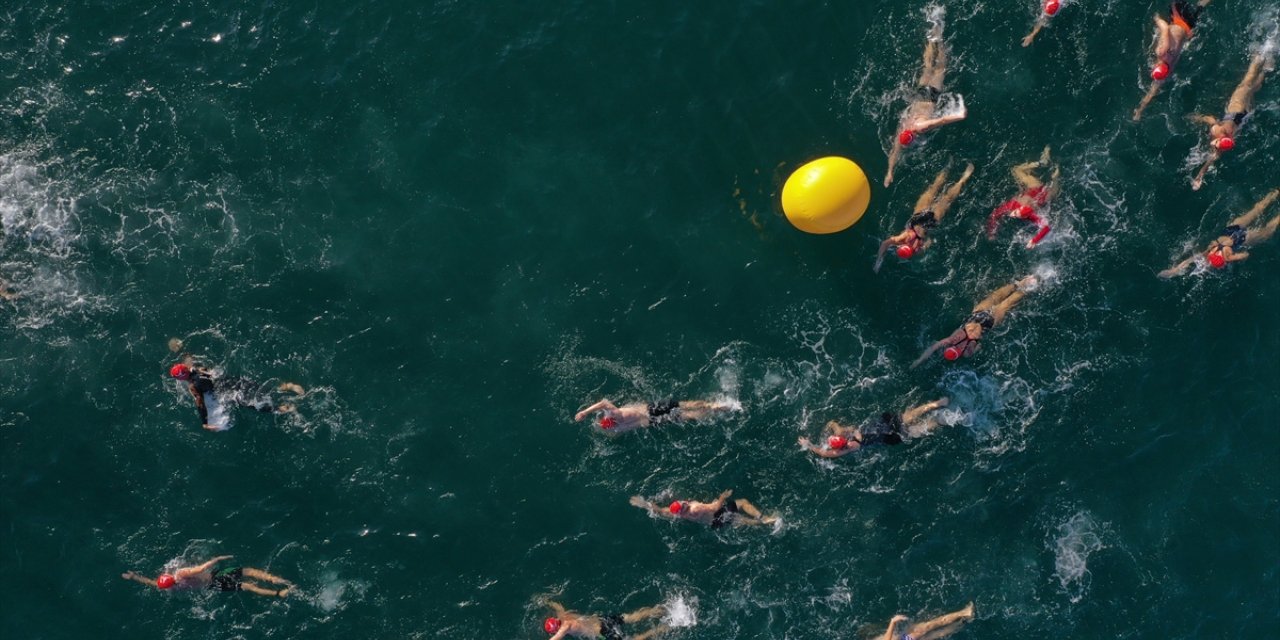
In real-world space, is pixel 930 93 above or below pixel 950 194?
above

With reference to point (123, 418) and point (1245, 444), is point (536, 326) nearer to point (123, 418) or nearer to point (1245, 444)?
point (123, 418)

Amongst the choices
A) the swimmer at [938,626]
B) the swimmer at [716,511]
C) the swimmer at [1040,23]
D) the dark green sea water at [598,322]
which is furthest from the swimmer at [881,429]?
the swimmer at [1040,23]

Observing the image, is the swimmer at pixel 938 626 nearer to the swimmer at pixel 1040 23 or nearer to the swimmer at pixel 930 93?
the swimmer at pixel 930 93

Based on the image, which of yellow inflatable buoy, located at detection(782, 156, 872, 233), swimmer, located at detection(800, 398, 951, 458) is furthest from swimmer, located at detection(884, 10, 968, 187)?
swimmer, located at detection(800, 398, 951, 458)

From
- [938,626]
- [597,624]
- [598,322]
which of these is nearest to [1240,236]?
[938,626]

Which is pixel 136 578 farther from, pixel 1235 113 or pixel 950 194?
pixel 1235 113

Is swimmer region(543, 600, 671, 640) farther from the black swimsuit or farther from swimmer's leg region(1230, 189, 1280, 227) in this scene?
swimmer's leg region(1230, 189, 1280, 227)
